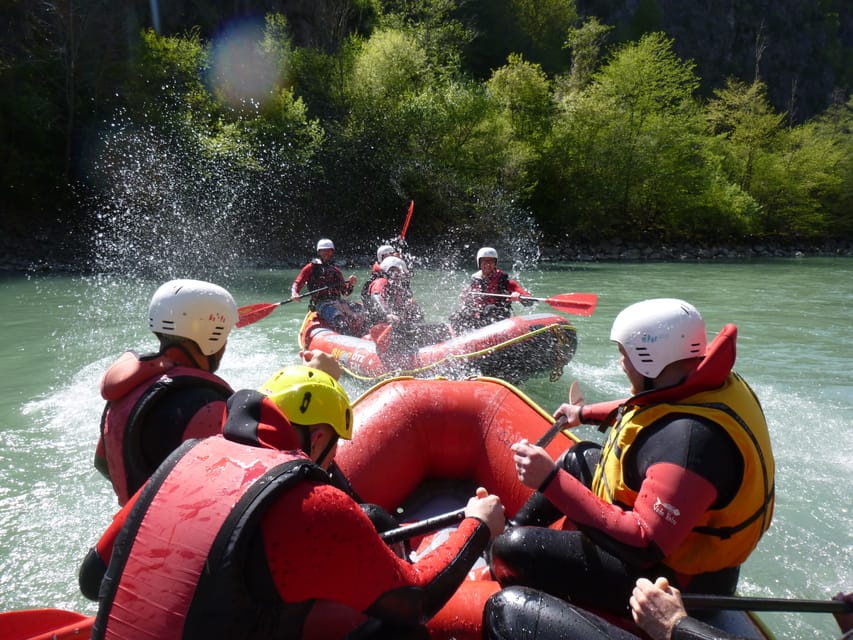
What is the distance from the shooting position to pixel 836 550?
372cm

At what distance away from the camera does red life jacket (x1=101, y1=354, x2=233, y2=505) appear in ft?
7.02

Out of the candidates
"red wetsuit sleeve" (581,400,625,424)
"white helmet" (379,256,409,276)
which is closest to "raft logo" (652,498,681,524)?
"red wetsuit sleeve" (581,400,625,424)

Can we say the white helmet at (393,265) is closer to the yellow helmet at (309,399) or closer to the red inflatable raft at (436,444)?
the red inflatable raft at (436,444)

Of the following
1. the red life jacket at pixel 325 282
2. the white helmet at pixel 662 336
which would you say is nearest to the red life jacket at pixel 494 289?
the red life jacket at pixel 325 282

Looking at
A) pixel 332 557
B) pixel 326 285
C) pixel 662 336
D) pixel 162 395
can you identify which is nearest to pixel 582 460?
pixel 662 336

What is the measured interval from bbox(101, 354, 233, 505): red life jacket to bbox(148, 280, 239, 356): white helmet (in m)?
0.18

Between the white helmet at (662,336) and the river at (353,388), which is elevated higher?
the white helmet at (662,336)

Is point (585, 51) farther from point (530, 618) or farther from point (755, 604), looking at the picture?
point (530, 618)

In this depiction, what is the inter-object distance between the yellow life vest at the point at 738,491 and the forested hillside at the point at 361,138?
62.5 ft

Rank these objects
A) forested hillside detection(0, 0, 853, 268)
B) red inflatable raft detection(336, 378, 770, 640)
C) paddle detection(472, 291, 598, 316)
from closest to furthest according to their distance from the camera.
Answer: red inflatable raft detection(336, 378, 770, 640) → paddle detection(472, 291, 598, 316) → forested hillside detection(0, 0, 853, 268)

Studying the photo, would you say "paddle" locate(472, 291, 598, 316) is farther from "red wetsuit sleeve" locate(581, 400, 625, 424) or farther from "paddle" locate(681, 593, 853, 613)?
"paddle" locate(681, 593, 853, 613)

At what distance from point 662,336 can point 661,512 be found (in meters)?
0.57

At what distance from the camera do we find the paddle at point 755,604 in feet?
5.96

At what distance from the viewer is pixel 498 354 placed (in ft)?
19.6
